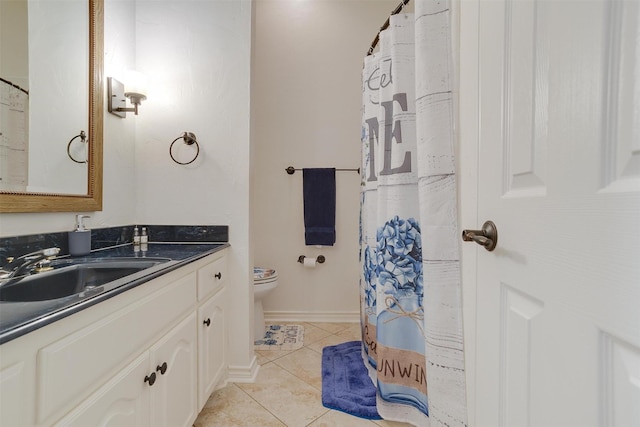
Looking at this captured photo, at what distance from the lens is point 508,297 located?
634 millimetres

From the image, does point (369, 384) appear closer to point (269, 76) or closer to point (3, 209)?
A: point (3, 209)

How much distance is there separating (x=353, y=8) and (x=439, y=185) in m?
2.15

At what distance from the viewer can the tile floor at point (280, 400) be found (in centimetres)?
130

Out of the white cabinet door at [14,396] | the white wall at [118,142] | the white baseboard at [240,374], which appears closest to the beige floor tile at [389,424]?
the white baseboard at [240,374]

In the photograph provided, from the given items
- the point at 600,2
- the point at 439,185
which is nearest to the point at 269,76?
the point at 439,185

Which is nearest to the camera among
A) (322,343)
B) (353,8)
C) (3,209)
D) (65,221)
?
(3,209)

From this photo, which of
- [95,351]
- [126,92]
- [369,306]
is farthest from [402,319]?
[126,92]

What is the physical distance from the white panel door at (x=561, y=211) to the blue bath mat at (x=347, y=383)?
82 cm

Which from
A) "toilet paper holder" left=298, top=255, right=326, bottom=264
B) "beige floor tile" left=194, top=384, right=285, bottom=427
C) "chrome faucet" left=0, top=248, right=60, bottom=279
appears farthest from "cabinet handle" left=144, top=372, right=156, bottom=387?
"toilet paper holder" left=298, top=255, right=326, bottom=264

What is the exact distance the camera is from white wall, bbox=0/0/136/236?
1.40 meters

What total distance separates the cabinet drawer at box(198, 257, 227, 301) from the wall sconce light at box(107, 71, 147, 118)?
90cm

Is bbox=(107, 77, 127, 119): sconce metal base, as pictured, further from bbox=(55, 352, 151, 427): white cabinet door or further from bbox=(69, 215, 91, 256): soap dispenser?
bbox=(55, 352, 151, 427): white cabinet door

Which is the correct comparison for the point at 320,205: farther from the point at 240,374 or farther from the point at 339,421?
the point at 339,421

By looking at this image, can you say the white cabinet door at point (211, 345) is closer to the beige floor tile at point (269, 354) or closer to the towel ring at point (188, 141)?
the beige floor tile at point (269, 354)
